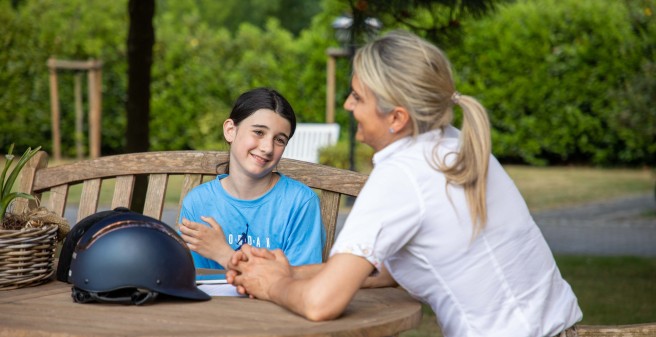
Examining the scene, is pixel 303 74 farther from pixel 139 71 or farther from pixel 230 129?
pixel 230 129

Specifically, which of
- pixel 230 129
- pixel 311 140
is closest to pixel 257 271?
pixel 230 129

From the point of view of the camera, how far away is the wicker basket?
Result: 9.27ft

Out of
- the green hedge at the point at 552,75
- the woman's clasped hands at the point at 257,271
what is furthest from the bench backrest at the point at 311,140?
the woman's clasped hands at the point at 257,271

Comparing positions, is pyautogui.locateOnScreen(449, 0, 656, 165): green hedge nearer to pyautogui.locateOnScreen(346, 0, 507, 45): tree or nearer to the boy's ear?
pyautogui.locateOnScreen(346, 0, 507, 45): tree

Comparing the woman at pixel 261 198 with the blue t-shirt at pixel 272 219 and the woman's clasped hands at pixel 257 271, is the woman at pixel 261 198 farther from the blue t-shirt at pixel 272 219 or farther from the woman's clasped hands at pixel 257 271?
the woman's clasped hands at pixel 257 271

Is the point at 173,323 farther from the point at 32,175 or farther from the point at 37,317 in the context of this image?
the point at 32,175

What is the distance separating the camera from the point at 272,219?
3498 mm

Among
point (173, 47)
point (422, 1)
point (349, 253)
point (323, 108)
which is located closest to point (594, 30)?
point (323, 108)

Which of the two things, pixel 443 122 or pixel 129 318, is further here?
pixel 443 122

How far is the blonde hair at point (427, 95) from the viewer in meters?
2.53

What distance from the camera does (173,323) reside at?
242 cm

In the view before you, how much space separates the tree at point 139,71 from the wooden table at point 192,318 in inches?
146

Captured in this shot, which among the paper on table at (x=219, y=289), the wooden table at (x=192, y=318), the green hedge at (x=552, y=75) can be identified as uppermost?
the wooden table at (x=192, y=318)

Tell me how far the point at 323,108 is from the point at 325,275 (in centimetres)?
1464
